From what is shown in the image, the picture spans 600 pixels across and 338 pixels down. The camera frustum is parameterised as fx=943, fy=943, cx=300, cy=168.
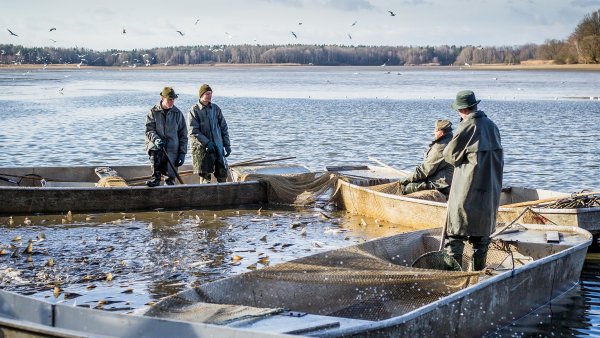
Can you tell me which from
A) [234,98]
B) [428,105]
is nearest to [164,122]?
[428,105]

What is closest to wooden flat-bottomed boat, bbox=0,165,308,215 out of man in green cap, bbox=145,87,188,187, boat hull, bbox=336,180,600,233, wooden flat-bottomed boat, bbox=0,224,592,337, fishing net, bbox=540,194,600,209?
man in green cap, bbox=145,87,188,187

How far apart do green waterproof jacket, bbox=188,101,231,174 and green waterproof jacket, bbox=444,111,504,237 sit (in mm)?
6165

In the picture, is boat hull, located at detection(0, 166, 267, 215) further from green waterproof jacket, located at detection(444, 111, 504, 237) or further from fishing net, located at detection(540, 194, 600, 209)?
green waterproof jacket, located at detection(444, 111, 504, 237)

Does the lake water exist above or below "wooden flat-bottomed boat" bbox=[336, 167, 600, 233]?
below

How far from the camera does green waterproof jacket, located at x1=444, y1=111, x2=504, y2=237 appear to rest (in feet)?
28.7

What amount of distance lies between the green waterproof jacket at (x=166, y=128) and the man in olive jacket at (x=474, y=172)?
20.7 feet

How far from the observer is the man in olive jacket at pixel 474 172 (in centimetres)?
874

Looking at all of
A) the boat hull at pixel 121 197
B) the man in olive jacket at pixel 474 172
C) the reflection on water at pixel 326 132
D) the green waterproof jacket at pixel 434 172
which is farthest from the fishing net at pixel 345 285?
the reflection on water at pixel 326 132

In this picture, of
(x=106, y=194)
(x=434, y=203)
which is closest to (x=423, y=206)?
(x=434, y=203)

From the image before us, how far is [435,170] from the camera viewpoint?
43.7 feet

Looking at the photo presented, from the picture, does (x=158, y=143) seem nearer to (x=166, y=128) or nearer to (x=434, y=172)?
(x=166, y=128)

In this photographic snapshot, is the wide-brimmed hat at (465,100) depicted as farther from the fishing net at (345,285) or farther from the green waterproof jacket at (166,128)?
the green waterproof jacket at (166,128)

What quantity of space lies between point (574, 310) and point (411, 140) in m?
20.6

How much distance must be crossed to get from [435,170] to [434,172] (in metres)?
0.06
